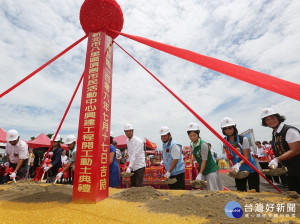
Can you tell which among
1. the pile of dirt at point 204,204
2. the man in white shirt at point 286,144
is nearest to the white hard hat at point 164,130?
the pile of dirt at point 204,204

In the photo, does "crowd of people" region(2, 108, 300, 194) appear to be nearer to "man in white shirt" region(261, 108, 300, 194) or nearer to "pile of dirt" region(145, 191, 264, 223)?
"man in white shirt" region(261, 108, 300, 194)

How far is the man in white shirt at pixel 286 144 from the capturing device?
210cm

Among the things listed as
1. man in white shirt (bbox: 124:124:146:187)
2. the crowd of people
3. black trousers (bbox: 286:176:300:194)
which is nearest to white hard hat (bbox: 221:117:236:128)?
the crowd of people

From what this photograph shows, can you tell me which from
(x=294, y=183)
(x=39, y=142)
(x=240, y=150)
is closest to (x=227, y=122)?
(x=240, y=150)

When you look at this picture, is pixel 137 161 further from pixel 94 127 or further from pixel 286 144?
pixel 286 144

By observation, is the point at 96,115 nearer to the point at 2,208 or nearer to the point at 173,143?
the point at 2,208

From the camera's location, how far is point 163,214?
5.06 feet

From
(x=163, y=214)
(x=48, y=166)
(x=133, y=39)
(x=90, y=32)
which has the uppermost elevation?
(x=90, y=32)

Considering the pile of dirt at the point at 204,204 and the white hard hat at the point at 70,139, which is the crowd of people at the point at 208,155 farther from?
the pile of dirt at the point at 204,204

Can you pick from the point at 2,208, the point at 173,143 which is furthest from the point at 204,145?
the point at 2,208

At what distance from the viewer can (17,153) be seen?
3.94m

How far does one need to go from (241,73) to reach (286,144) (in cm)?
128

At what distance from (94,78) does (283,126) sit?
2515 mm

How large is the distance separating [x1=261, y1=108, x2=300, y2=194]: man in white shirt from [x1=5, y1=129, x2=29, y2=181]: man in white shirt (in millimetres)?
4594
